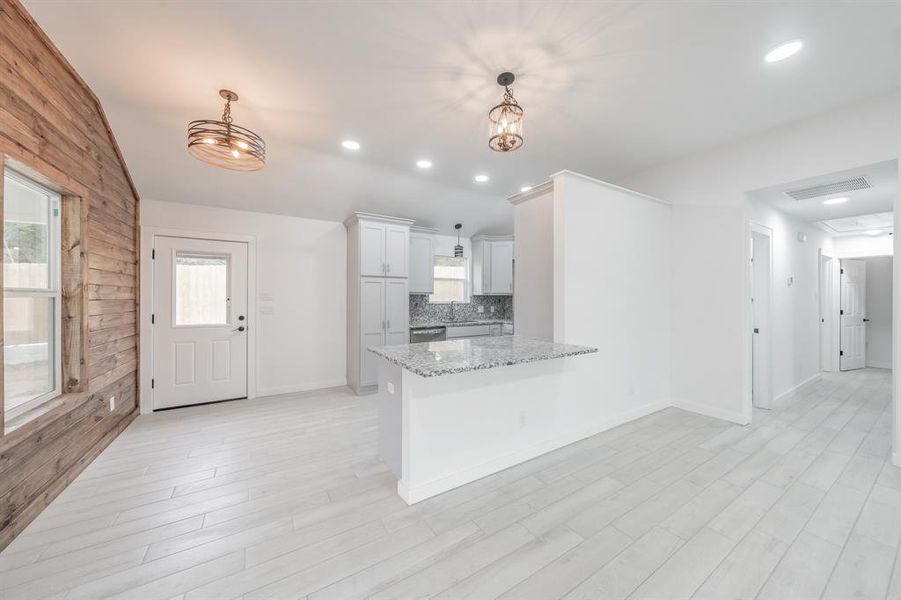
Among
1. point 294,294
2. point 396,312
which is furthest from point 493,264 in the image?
point 294,294

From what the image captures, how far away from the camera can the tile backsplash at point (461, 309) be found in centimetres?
→ 589

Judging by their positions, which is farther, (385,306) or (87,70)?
(385,306)

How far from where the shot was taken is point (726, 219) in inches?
140

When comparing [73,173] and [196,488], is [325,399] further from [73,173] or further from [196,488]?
[73,173]

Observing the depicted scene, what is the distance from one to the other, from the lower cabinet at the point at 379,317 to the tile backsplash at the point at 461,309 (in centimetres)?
74

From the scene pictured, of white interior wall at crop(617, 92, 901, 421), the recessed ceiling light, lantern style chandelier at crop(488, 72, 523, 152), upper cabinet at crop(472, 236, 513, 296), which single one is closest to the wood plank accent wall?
lantern style chandelier at crop(488, 72, 523, 152)

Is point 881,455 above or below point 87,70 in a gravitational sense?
below

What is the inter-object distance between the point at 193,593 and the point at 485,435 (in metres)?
1.75

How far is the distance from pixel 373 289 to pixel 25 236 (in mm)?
3077

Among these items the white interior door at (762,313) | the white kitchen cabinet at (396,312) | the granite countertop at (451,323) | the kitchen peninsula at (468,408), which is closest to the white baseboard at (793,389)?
the white interior door at (762,313)

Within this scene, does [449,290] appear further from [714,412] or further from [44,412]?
[44,412]

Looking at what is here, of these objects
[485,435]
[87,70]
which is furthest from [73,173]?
[485,435]

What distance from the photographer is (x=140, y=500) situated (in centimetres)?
222

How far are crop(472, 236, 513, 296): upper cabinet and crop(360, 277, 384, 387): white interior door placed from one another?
213 centimetres
